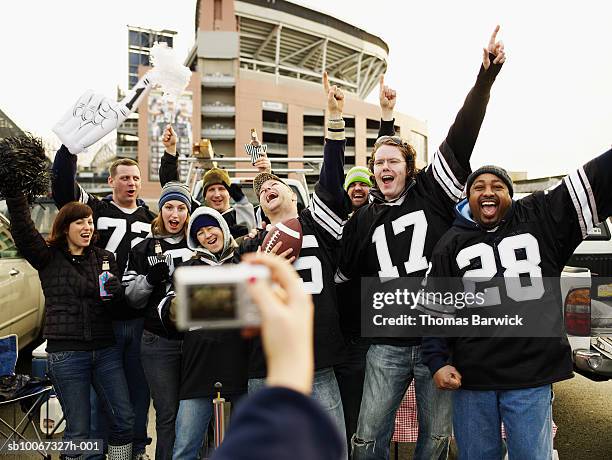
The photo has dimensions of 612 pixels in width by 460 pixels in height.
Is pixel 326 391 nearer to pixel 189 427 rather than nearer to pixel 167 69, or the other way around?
pixel 189 427

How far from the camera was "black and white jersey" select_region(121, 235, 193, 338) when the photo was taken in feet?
10.0

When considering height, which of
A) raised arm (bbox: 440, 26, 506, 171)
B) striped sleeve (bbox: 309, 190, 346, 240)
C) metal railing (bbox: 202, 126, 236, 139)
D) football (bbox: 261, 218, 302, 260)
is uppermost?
metal railing (bbox: 202, 126, 236, 139)

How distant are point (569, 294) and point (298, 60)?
7197cm

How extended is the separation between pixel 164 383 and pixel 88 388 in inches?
20.9

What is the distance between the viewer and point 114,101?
10.8 feet

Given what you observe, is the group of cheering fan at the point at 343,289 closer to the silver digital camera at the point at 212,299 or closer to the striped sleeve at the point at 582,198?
the striped sleeve at the point at 582,198

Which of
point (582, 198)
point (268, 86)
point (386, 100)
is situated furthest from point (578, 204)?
point (268, 86)

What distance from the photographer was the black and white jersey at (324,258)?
2539mm

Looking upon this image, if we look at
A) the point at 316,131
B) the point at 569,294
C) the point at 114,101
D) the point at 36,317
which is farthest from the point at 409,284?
the point at 316,131

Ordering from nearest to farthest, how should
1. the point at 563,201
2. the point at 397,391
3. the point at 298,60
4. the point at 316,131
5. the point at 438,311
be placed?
the point at 563,201 < the point at 438,311 < the point at 397,391 < the point at 316,131 < the point at 298,60

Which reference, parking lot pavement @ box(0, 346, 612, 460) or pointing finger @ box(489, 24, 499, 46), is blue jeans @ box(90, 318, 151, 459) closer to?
parking lot pavement @ box(0, 346, 612, 460)

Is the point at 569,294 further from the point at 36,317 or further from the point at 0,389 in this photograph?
the point at 36,317

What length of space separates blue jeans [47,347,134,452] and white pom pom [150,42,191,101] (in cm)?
194

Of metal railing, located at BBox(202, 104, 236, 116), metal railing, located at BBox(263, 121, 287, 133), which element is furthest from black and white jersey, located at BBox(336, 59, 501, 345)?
metal railing, located at BBox(263, 121, 287, 133)
